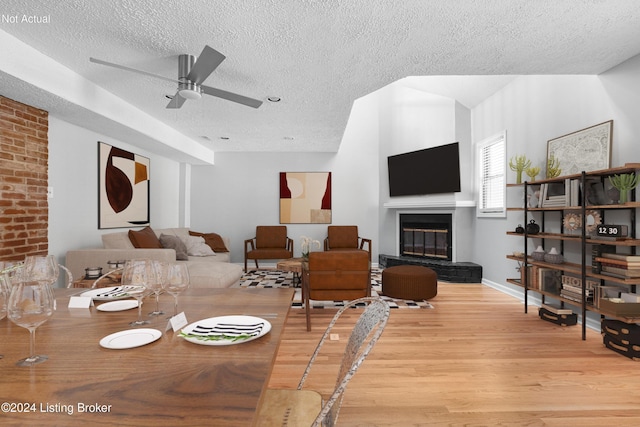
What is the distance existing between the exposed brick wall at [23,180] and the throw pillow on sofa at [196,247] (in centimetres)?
201

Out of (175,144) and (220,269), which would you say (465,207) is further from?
(175,144)

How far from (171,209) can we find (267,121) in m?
3.10

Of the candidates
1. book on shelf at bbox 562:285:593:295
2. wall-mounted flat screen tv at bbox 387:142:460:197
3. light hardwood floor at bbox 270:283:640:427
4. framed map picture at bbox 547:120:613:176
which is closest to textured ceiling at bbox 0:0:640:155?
framed map picture at bbox 547:120:613:176

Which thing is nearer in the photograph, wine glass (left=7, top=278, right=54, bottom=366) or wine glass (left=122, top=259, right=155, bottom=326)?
wine glass (left=7, top=278, right=54, bottom=366)

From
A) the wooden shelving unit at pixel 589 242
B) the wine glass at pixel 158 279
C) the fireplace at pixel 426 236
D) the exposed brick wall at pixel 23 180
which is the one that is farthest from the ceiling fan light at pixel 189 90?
the fireplace at pixel 426 236

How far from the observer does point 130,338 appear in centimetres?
96

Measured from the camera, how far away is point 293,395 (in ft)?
4.08

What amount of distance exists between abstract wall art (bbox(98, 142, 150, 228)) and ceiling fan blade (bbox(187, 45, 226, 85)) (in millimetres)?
2545

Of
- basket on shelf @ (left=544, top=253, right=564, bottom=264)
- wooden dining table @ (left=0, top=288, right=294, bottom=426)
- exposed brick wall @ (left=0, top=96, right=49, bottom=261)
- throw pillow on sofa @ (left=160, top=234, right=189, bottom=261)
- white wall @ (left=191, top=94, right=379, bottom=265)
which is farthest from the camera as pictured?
white wall @ (left=191, top=94, right=379, bottom=265)

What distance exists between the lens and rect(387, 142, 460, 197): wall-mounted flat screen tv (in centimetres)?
571

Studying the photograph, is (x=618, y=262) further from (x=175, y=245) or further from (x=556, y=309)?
(x=175, y=245)

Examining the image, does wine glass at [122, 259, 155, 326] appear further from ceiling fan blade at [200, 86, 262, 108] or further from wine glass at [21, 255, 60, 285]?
ceiling fan blade at [200, 86, 262, 108]

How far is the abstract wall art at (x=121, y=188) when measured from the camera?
174 inches

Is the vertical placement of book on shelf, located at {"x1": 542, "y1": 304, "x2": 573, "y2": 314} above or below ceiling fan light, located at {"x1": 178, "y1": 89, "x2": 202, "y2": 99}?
below
